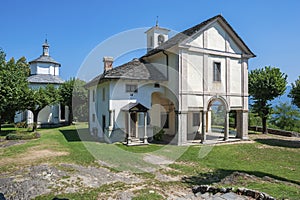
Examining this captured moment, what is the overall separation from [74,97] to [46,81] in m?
4.96

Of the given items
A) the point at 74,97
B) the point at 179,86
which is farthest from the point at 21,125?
the point at 179,86

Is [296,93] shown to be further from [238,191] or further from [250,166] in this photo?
[238,191]

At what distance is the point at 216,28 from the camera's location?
20219mm

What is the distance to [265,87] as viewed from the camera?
24922mm

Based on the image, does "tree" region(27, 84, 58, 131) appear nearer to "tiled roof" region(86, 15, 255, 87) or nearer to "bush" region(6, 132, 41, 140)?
"bush" region(6, 132, 41, 140)

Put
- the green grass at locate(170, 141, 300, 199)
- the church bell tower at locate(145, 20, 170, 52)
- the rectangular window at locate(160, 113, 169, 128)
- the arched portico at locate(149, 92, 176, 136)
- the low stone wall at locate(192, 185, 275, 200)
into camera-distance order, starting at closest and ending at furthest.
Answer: the low stone wall at locate(192, 185, 275, 200), the green grass at locate(170, 141, 300, 199), the arched portico at locate(149, 92, 176, 136), the rectangular window at locate(160, 113, 169, 128), the church bell tower at locate(145, 20, 170, 52)

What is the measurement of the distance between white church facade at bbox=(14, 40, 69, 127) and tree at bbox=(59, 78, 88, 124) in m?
1.76

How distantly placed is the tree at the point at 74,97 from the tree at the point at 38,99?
264 centimetres

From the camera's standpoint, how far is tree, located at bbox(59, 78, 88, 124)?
109 ft

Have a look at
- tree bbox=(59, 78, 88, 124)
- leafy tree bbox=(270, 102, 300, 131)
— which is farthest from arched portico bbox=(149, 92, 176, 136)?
leafy tree bbox=(270, 102, 300, 131)

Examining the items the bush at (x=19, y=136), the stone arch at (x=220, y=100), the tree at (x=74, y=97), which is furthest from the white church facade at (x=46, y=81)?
the stone arch at (x=220, y=100)

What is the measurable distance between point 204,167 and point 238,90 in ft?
40.3

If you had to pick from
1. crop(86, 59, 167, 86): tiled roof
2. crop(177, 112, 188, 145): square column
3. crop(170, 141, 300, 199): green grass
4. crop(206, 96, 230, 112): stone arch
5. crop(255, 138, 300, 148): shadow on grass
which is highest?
crop(86, 59, 167, 86): tiled roof

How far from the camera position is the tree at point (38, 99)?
25.2 meters
